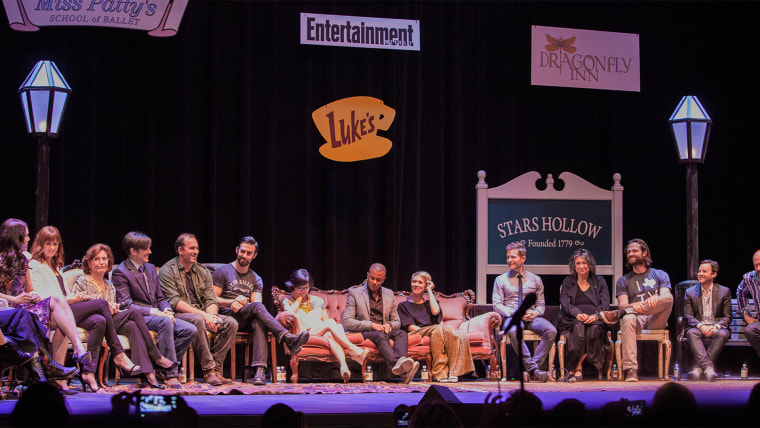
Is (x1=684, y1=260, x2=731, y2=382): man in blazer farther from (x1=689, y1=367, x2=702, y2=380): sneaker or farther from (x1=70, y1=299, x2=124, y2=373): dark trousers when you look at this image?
(x1=70, y1=299, x2=124, y2=373): dark trousers

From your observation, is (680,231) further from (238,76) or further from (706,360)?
(238,76)

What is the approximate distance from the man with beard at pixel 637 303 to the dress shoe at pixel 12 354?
4486 millimetres

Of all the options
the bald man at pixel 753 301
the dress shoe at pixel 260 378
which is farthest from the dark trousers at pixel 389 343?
the bald man at pixel 753 301

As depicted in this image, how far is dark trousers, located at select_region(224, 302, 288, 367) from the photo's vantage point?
5867 millimetres

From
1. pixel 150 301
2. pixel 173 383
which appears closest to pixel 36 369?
pixel 173 383

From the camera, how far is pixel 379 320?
20.9 ft

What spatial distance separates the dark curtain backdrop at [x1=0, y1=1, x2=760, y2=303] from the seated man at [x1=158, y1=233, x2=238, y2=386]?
105 cm

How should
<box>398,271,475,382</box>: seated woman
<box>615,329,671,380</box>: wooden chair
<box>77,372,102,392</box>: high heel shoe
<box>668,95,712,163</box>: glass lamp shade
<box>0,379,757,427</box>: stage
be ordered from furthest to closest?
1. <box>668,95,712,163</box>: glass lamp shade
2. <box>615,329,671,380</box>: wooden chair
3. <box>398,271,475,382</box>: seated woman
4. <box>77,372,102,392</box>: high heel shoe
5. <box>0,379,757,427</box>: stage

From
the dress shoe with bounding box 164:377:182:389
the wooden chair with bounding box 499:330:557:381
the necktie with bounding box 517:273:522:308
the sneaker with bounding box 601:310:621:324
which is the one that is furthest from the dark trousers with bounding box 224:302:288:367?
the sneaker with bounding box 601:310:621:324

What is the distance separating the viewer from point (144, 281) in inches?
226

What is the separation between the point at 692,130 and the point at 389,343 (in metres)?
3.37

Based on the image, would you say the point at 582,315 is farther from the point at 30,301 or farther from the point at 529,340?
the point at 30,301

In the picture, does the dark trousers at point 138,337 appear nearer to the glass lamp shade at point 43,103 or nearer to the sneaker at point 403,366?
the glass lamp shade at point 43,103

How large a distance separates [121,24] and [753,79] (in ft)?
22.4
